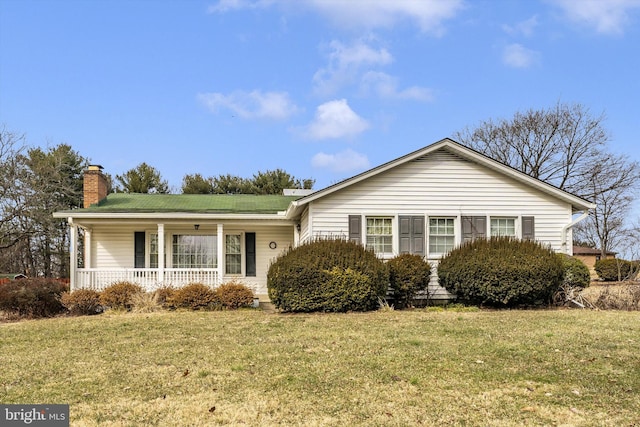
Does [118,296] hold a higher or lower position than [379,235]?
lower

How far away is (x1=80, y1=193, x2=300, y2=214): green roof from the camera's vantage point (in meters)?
16.8

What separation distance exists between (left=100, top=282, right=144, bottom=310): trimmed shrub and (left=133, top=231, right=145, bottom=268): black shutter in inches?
125

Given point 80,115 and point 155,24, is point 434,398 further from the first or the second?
point 80,115

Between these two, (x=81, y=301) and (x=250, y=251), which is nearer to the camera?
(x=81, y=301)

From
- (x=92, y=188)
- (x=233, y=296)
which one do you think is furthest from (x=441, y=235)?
(x=92, y=188)

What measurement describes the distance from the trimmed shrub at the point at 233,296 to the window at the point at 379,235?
3.70 metres

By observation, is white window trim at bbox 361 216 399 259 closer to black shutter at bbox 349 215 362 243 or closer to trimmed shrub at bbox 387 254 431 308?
black shutter at bbox 349 215 362 243

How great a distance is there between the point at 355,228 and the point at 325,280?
2899 millimetres

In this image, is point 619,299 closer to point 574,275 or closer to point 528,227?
point 574,275

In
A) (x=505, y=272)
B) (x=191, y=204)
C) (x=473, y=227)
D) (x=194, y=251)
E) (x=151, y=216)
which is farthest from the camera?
(x=191, y=204)

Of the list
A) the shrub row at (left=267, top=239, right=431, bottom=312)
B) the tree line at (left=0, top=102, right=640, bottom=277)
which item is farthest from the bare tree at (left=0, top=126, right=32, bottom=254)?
the shrub row at (left=267, top=239, right=431, bottom=312)

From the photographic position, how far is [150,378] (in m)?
6.60

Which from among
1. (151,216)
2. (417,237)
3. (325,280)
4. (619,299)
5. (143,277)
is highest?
(151,216)

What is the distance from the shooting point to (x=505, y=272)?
44.5 ft
